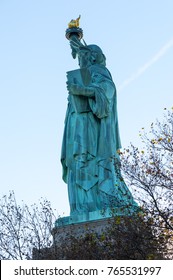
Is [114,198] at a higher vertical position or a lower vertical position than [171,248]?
higher

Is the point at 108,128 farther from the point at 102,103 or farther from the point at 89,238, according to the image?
the point at 89,238

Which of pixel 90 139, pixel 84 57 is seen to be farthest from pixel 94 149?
pixel 84 57

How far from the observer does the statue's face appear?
20.2 metres

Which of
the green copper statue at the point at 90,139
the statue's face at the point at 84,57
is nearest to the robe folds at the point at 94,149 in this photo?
the green copper statue at the point at 90,139

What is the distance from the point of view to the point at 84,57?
20.3m

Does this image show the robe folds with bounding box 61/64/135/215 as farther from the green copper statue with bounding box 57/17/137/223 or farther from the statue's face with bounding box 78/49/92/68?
the statue's face with bounding box 78/49/92/68

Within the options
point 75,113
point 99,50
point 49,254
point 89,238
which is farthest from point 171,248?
point 99,50

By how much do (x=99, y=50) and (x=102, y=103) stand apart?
8.01 ft

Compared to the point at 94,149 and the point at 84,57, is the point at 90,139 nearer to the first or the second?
the point at 94,149

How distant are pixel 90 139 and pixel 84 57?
9.85 ft

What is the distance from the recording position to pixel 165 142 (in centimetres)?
1548

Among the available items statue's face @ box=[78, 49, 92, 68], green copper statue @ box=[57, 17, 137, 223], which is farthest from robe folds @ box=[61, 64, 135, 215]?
statue's face @ box=[78, 49, 92, 68]

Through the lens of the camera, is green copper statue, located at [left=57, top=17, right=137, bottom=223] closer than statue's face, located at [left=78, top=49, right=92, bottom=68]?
Yes
